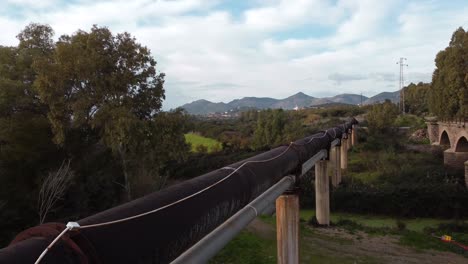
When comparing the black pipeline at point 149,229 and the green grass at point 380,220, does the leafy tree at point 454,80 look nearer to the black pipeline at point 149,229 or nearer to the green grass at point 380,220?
the green grass at point 380,220

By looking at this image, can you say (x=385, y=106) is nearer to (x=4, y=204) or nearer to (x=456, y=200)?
(x=456, y=200)

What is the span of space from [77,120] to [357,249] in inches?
472

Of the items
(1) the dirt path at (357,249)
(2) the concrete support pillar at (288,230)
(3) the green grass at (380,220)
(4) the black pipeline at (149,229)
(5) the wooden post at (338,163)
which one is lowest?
(3) the green grass at (380,220)

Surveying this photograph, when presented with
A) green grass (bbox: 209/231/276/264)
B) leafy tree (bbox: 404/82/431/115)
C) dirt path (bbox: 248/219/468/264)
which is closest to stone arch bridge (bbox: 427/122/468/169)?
dirt path (bbox: 248/219/468/264)

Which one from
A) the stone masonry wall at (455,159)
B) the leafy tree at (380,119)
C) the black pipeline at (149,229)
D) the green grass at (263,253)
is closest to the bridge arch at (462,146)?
the stone masonry wall at (455,159)

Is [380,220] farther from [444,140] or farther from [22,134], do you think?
[444,140]

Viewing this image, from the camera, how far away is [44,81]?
14688 millimetres

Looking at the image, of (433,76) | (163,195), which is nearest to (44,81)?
(163,195)

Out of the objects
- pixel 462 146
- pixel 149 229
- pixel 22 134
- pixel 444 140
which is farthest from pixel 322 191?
pixel 444 140

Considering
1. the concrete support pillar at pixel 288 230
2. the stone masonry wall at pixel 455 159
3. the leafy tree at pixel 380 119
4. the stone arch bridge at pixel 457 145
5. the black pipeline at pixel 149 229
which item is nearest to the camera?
the black pipeline at pixel 149 229

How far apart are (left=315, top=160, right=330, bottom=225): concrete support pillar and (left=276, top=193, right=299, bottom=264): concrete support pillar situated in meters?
7.63

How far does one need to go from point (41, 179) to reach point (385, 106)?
42.7m

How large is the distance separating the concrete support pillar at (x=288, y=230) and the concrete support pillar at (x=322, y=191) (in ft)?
25.0

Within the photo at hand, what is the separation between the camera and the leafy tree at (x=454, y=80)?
26.3 metres
